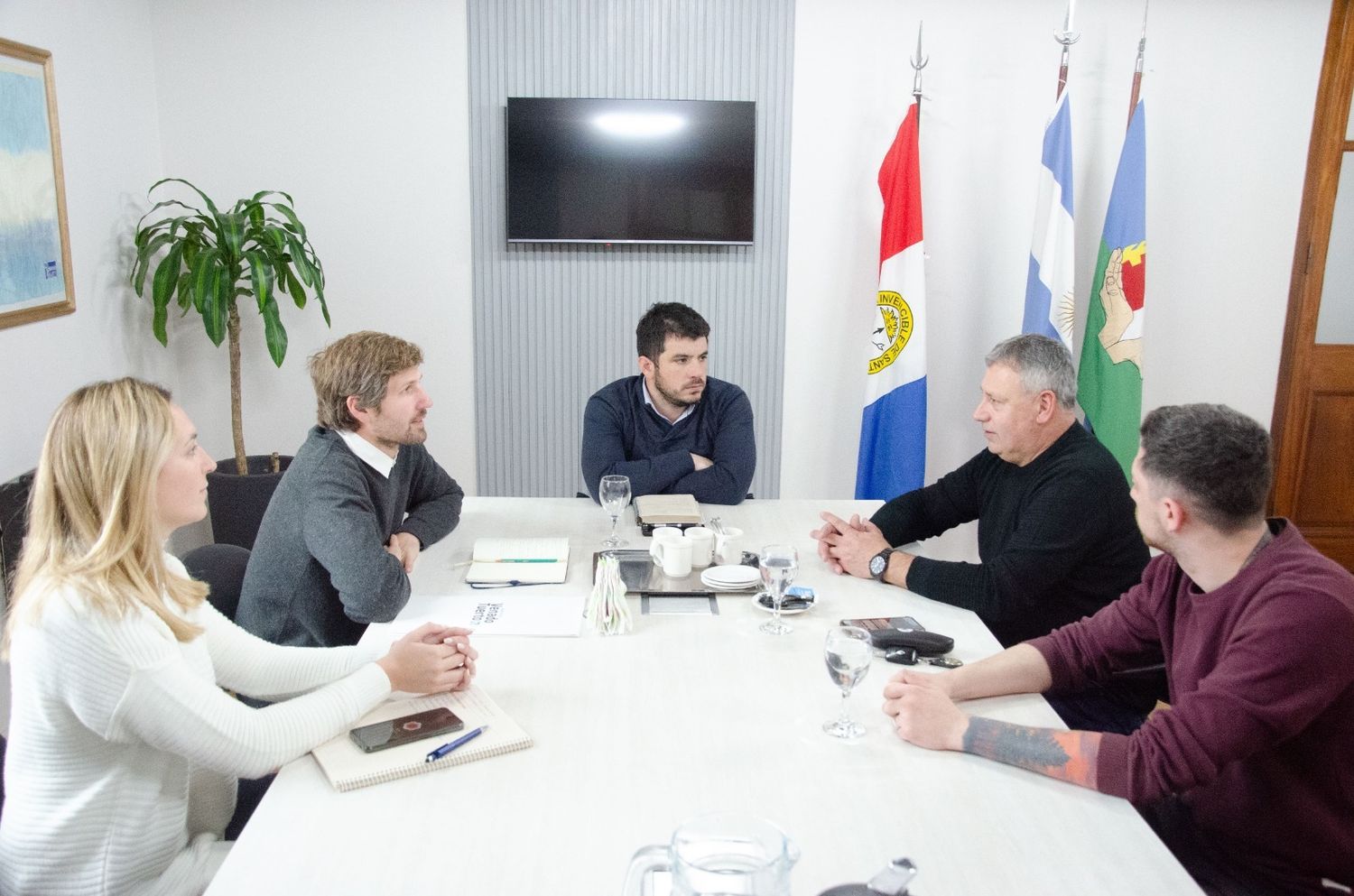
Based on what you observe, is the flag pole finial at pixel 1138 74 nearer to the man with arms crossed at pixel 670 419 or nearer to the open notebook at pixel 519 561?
the man with arms crossed at pixel 670 419

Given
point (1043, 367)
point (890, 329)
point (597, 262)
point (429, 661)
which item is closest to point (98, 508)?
point (429, 661)

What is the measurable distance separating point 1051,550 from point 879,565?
1.12ft

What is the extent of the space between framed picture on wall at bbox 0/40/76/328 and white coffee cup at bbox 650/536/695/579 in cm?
205

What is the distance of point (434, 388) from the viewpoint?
438 cm

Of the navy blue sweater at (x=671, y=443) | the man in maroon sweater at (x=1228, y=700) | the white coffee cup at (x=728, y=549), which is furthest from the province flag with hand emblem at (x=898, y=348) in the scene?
the man in maroon sweater at (x=1228, y=700)

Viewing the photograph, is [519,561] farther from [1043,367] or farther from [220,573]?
[1043,367]

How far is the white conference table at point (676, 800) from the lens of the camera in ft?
4.14

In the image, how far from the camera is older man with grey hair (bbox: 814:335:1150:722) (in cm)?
218

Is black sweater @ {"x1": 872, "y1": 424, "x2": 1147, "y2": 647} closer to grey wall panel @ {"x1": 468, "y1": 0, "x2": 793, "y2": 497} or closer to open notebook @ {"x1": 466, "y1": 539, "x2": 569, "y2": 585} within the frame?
open notebook @ {"x1": 466, "y1": 539, "x2": 569, "y2": 585}

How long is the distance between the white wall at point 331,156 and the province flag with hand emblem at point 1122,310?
243 centimetres

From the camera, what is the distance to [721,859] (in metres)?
1.18

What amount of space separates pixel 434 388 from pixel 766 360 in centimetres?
134

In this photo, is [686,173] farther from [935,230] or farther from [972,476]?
[972,476]

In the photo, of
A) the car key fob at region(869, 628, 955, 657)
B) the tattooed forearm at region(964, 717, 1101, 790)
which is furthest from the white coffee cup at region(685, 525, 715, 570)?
the tattooed forearm at region(964, 717, 1101, 790)
